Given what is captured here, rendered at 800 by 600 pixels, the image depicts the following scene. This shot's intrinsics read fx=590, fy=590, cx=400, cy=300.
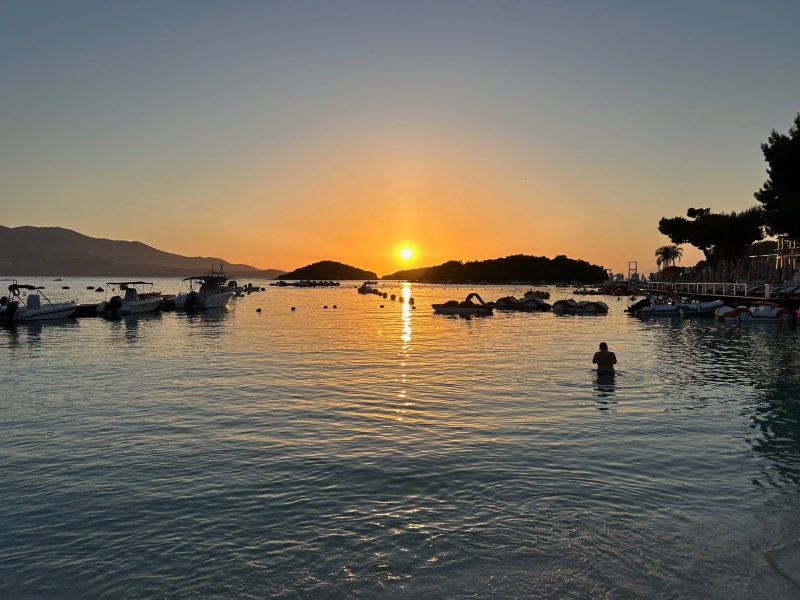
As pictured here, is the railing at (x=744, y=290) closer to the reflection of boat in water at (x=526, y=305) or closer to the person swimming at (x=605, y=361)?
the reflection of boat in water at (x=526, y=305)

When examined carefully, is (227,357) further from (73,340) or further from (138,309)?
(138,309)

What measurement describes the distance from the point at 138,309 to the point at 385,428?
67271 millimetres

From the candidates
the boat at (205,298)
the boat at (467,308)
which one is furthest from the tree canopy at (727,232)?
the boat at (205,298)

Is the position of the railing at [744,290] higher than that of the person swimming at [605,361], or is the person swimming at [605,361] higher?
the railing at [744,290]

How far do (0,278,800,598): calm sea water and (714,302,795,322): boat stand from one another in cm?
3797

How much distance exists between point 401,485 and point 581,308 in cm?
7978

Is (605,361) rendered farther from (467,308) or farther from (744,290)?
(744,290)

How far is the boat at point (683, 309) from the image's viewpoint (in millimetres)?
71312

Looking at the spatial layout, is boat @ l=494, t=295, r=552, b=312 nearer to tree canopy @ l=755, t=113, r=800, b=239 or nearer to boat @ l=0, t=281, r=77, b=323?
tree canopy @ l=755, t=113, r=800, b=239

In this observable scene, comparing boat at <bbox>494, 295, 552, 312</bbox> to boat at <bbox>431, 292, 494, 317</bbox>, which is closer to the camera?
boat at <bbox>431, 292, 494, 317</bbox>

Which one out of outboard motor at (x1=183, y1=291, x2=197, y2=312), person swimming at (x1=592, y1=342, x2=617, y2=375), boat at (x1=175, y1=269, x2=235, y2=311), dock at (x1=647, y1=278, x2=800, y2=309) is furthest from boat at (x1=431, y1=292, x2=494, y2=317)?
person swimming at (x1=592, y1=342, x2=617, y2=375)

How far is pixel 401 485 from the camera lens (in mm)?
11875

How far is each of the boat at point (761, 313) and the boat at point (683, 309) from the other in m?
7.02

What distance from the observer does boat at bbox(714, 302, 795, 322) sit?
2346 inches
